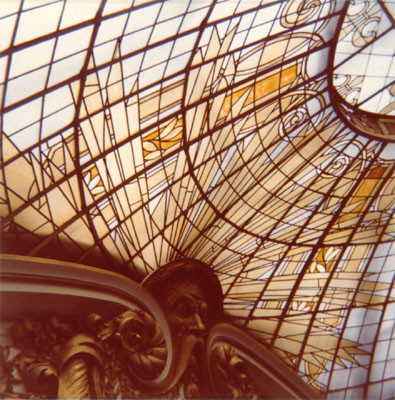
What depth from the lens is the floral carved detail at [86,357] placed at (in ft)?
25.8

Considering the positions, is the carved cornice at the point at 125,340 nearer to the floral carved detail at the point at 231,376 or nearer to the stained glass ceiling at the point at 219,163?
the floral carved detail at the point at 231,376

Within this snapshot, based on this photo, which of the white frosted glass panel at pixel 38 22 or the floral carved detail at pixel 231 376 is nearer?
the white frosted glass panel at pixel 38 22

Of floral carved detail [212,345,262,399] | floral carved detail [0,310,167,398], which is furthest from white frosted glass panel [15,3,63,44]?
floral carved detail [212,345,262,399]

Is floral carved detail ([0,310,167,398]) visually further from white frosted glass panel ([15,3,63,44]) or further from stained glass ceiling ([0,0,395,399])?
white frosted glass panel ([15,3,63,44])

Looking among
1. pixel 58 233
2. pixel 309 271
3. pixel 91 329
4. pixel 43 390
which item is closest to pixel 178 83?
pixel 58 233

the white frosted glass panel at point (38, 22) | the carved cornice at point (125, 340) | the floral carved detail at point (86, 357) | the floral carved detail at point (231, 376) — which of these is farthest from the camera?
the floral carved detail at point (231, 376)

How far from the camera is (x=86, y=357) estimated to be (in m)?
8.88

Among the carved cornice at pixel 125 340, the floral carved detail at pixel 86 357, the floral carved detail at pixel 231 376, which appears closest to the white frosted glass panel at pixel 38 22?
the carved cornice at pixel 125 340

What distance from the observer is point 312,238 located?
1509cm

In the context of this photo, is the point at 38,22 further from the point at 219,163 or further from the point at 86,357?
the point at 86,357

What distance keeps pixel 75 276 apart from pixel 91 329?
115cm

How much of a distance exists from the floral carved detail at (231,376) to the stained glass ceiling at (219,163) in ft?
6.40

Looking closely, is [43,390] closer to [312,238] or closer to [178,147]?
[178,147]

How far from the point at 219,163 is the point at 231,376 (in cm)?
571
